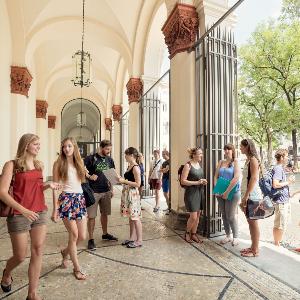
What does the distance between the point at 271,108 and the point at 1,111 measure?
19237 mm

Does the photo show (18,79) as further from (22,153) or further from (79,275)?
(79,275)

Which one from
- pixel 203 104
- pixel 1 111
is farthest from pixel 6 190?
pixel 1 111

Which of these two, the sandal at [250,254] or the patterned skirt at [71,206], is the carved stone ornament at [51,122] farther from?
the sandal at [250,254]

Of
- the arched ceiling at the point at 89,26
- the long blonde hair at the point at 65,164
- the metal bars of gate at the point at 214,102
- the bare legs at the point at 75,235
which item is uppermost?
the arched ceiling at the point at 89,26

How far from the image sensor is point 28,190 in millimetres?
2455

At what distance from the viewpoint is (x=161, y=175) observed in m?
7.44

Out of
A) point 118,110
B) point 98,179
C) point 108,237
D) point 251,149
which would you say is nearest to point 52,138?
point 118,110

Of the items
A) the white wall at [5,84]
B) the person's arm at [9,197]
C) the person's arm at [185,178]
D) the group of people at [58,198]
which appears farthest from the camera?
the white wall at [5,84]

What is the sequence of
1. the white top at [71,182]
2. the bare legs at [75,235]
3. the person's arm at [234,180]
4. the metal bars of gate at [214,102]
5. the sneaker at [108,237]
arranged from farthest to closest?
the metal bars of gate at [214,102], the sneaker at [108,237], the person's arm at [234,180], the white top at [71,182], the bare legs at [75,235]

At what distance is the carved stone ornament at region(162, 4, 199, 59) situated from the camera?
5352mm

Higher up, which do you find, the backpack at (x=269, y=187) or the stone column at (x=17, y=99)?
the stone column at (x=17, y=99)

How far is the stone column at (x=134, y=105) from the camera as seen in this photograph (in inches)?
399

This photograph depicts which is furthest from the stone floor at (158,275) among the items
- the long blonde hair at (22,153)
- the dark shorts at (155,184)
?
the dark shorts at (155,184)

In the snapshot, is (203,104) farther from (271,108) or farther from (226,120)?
(271,108)
